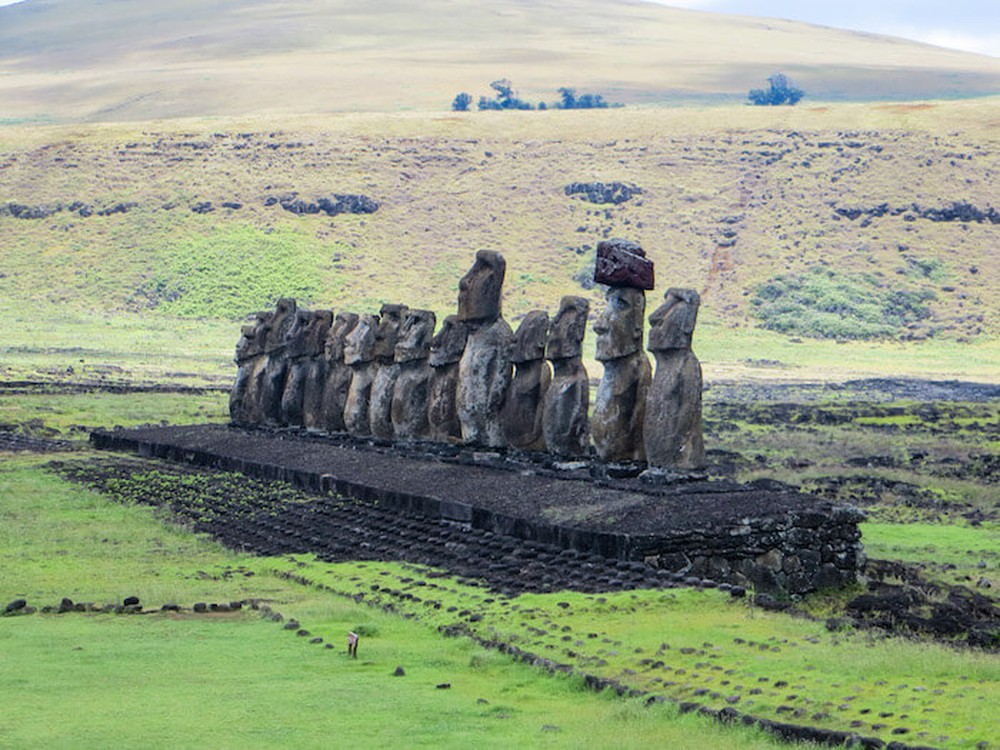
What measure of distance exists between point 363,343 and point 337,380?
1.17 meters

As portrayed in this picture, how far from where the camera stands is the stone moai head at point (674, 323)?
1916 centimetres

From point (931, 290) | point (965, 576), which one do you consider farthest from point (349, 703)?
point (931, 290)

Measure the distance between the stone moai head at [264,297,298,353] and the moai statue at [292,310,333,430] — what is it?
547mm

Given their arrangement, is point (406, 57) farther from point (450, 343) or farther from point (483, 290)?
point (483, 290)

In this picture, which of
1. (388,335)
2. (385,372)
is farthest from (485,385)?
(388,335)

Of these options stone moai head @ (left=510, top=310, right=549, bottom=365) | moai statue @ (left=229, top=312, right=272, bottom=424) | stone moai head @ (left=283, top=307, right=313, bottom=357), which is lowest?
moai statue @ (left=229, top=312, right=272, bottom=424)

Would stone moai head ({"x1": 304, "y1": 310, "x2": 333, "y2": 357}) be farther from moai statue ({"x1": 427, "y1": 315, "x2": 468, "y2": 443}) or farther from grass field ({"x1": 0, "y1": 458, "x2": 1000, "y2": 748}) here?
grass field ({"x1": 0, "y1": 458, "x2": 1000, "y2": 748})

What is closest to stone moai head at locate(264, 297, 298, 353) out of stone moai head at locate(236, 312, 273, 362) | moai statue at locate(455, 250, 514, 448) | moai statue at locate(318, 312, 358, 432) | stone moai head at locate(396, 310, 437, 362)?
stone moai head at locate(236, 312, 273, 362)

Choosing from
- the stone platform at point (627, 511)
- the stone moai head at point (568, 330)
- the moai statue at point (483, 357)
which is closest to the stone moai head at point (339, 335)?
the moai statue at point (483, 357)

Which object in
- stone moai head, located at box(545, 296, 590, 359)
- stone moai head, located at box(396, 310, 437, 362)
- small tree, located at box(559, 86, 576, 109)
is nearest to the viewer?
stone moai head, located at box(545, 296, 590, 359)

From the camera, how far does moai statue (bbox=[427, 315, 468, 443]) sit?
80.3ft

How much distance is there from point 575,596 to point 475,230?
6967 centimetres

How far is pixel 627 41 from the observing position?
169m

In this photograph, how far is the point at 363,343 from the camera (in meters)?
27.1
